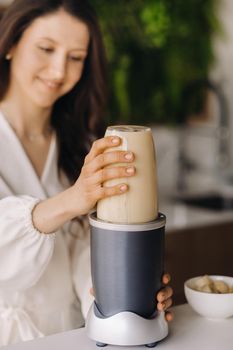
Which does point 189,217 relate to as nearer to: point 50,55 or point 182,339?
point 50,55

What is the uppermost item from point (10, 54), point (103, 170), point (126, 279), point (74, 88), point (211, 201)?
point (10, 54)

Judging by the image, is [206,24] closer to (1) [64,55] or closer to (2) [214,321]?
(1) [64,55]

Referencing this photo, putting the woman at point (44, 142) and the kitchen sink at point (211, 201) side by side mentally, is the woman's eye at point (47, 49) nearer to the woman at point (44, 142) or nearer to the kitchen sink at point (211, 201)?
the woman at point (44, 142)

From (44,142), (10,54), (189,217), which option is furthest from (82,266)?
(189,217)

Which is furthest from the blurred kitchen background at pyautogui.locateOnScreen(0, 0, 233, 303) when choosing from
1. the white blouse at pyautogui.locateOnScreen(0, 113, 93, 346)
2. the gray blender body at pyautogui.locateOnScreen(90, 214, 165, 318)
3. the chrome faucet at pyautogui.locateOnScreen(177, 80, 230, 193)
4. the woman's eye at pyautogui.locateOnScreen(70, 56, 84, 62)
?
the gray blender body at pyautogui.locateOnScreen(90, 214, 165, 318)

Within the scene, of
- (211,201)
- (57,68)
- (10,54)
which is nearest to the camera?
(57,68)

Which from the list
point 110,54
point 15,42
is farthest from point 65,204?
point 110,54

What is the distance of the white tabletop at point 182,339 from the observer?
127cm

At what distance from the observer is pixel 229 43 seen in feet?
12.6

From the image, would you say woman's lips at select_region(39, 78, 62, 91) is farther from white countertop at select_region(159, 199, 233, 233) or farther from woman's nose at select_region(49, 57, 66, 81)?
white countertop at select_region(159, 199, 233, 233)

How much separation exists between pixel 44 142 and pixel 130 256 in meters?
0.67

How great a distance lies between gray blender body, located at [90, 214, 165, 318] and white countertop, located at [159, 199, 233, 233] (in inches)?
65.2

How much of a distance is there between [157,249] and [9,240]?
1.06ft

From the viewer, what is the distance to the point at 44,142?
1.84 meters
